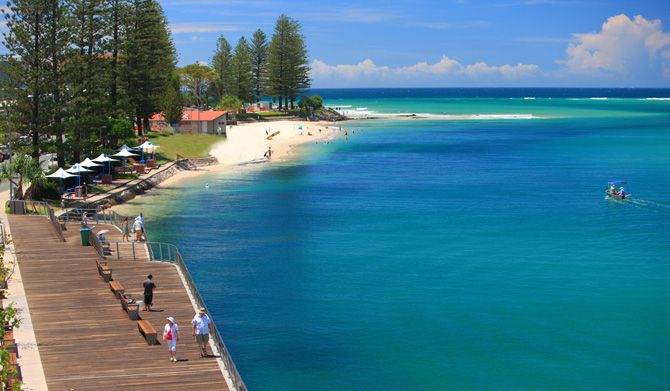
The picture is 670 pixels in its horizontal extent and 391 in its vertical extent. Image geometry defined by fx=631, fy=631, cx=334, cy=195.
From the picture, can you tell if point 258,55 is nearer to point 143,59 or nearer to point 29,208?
point 143,59

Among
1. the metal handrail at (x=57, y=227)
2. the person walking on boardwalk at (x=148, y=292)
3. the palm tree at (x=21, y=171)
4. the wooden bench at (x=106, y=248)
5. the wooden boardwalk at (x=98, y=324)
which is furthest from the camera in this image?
the palm tree at (x=21, y=171)

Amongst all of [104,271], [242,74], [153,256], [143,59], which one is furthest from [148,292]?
[242,74]

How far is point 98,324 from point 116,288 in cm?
282

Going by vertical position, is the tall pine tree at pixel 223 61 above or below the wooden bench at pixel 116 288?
above

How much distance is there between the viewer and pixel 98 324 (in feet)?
68.1

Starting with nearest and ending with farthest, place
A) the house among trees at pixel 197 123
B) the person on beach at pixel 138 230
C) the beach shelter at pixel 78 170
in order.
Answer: the person on beach at pixel 138 230 < the beach shelter at pixel 78 170 < the house among trees at pixel 197 123

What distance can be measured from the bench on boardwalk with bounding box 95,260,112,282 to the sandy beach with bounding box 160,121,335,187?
34664 mm

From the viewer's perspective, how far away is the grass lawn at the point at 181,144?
238 ft

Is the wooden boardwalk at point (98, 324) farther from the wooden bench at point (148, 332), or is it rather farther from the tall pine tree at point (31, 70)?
the tall pine tree at point (31, 70)

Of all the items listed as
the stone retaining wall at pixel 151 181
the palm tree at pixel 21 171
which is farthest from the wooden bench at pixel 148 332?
the stone retaining wall at pixel 151 181

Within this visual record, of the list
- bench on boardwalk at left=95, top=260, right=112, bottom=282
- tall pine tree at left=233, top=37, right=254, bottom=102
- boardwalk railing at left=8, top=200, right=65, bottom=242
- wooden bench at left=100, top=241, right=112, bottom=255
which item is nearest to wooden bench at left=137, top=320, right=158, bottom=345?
bench on boardwalk at left=95, top=260, right=112, bottom=282

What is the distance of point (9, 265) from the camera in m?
26.5

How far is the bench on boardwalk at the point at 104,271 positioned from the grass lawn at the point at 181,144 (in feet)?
144

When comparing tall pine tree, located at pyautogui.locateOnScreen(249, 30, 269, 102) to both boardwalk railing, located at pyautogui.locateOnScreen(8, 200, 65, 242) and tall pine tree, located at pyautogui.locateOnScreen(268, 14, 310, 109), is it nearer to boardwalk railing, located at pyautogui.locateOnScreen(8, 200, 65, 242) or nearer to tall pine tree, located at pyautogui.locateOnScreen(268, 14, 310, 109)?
tall pine tree, located at pyautogui.locateOnScreen(268, 14, 310, 109)
